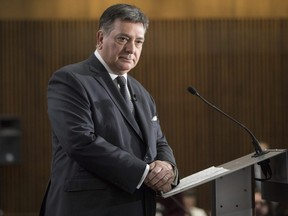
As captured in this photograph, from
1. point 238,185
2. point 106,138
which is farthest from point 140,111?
point 238,185

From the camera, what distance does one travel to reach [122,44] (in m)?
2.39

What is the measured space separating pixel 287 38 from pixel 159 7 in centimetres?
168

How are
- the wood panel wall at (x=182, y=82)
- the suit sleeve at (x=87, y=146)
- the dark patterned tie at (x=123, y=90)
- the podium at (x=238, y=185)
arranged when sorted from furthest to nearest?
the wood panel wall at (x=182, y=82) < the dark patterned tie at (x=123, y=90) < the podium at (x=238, y=185) < the suit sleeve at (x=87, y=146)

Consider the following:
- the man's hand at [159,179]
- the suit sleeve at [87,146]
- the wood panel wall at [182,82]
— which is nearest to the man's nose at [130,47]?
the suit sleeve at [87,146]

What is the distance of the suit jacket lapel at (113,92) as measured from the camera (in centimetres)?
238

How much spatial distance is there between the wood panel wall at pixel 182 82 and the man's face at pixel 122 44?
5174 millimetres

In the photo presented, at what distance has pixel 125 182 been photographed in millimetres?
2238

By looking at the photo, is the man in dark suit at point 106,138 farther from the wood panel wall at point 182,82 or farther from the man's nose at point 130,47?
the wood panel wall at point 182,82

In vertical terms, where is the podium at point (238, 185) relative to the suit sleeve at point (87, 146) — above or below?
below

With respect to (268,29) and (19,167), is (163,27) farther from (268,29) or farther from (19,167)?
(19,167)

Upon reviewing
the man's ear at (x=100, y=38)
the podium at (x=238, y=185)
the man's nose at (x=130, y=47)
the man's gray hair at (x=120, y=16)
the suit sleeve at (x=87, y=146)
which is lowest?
the podium at (x=238, y=185)

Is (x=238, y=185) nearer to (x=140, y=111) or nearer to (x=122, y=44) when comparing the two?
(x=140, y=111)

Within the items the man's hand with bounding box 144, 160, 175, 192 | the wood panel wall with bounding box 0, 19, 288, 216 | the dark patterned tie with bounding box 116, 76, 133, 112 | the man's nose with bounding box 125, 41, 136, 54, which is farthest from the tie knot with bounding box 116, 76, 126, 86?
the wood panel wall with bounding box 0, 19, 288, 216

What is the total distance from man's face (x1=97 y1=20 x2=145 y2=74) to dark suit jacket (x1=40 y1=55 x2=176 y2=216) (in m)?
0.07
